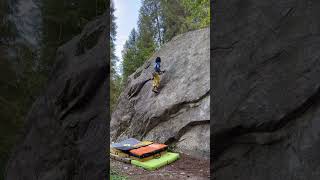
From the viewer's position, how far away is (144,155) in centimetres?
802

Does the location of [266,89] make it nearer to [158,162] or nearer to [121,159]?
[158,162]

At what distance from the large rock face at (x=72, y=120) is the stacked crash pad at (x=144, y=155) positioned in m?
4.87

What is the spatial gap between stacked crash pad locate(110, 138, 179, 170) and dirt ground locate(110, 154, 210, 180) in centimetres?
12

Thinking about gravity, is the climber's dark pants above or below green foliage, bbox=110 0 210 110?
below

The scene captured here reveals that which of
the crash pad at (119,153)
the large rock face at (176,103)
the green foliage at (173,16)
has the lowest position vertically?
the crash pad at (119,153)

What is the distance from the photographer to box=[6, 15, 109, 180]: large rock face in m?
2.77

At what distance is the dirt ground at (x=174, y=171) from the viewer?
715 centimetres

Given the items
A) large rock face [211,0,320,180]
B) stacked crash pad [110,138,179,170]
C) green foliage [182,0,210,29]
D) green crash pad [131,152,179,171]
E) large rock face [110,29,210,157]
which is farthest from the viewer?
green foliage [182,0,210,29]

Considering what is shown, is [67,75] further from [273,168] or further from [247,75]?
[273,168]

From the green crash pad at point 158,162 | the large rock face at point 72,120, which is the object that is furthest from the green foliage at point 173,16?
the large rock face at point 72,120

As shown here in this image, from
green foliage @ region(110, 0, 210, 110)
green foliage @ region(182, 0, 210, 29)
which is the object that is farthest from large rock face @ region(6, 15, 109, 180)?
green foliage @ region(110, 0, 210, 110)

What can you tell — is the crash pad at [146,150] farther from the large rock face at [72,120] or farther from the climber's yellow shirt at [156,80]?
the large rock face at [72,120]

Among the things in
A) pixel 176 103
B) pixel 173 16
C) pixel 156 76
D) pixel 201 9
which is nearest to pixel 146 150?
pixel 176 103

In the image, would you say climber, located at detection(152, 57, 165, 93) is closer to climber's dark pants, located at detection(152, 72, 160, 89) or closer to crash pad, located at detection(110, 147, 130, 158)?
climber's dark pants, located at detection(152, 72, 160, 89)
